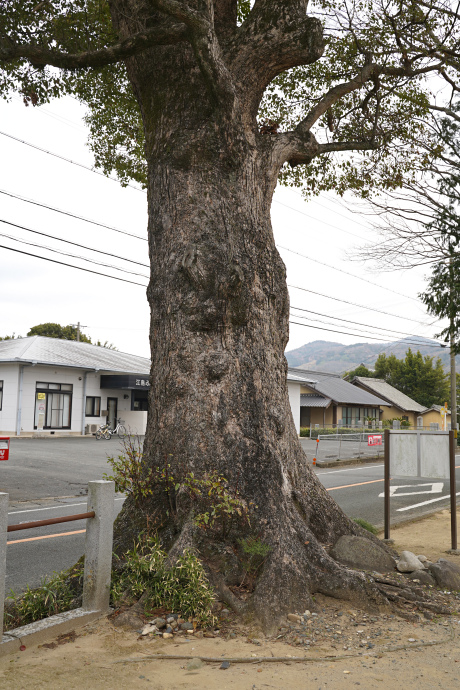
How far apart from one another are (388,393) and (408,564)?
2268 inches

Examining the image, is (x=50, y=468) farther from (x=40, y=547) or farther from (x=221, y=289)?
(x=221, y=289)

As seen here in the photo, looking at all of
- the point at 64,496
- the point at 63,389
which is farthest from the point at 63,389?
the point at 64,496

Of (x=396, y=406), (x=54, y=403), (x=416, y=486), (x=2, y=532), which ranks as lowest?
(x=416, y=486)

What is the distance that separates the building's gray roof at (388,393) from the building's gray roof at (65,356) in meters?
30.5

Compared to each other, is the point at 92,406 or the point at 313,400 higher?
the point at 313,400

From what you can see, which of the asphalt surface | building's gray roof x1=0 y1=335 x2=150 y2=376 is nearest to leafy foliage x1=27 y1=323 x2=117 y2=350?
building's gray roof x1=0 y1=335 x2=150 y2=376

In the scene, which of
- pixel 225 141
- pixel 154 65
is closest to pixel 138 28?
pixel 154 65

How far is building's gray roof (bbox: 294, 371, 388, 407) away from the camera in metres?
48.5

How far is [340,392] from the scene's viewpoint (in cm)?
5094

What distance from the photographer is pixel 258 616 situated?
14.9 feet

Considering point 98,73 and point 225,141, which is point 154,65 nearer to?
point 225,141

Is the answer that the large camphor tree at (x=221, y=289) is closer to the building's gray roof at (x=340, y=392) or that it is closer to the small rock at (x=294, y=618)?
the small rock at (x=294, y=618)

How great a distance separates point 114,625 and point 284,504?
1825mm

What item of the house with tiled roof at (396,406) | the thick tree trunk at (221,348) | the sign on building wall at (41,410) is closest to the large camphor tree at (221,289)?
the thick tree trunk at (221,348)
